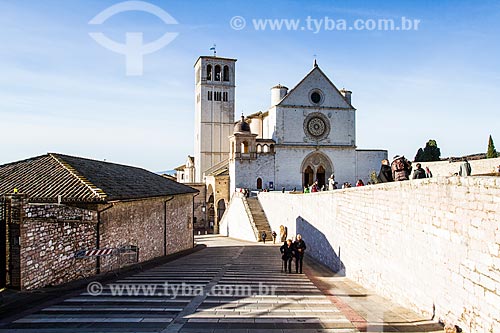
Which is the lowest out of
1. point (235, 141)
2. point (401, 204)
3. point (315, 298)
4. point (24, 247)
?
point (315, 298)

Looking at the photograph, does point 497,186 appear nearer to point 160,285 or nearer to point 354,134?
point 160,285

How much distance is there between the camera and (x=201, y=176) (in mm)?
55281

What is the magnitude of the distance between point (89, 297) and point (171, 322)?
133 inches

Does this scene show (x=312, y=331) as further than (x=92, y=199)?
No

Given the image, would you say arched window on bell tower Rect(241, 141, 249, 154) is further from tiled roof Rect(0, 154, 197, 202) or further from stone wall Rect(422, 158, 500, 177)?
tiled roof Rect(0, 154, 197, 202)

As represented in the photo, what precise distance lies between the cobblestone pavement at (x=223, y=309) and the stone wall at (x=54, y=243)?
4.51ft

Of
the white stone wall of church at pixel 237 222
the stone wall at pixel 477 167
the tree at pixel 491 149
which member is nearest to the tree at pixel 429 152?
the tree at pixel 491 149

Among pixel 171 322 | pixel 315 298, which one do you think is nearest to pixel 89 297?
pixel 171 322

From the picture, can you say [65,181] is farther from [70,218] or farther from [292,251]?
[292,251]

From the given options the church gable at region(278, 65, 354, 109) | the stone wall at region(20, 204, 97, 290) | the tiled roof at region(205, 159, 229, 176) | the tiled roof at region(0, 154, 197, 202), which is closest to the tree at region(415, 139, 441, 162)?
the church gable at region(278, 65, 354, 109)

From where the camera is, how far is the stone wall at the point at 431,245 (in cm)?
716

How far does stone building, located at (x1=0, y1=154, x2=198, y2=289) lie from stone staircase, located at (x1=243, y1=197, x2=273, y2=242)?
1041 centimetres

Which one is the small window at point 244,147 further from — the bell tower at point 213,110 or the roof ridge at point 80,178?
the roof ridge at point 80,178

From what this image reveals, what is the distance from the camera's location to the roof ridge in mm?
14742
